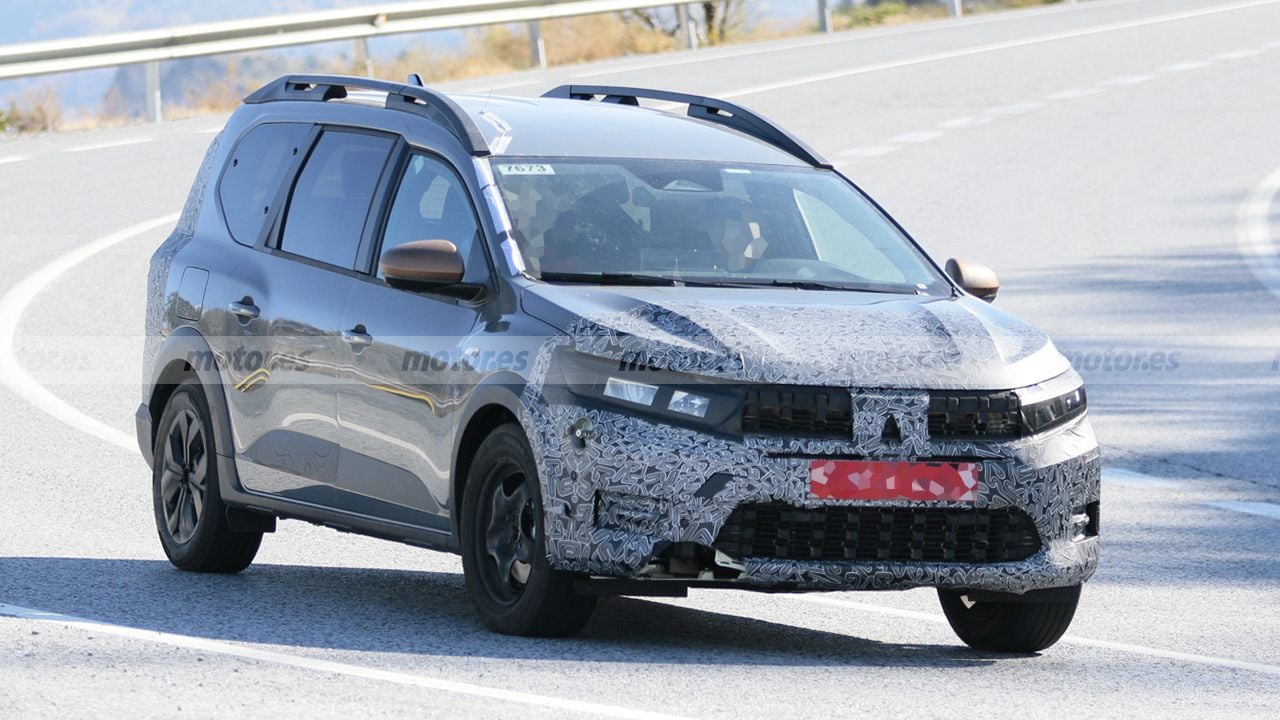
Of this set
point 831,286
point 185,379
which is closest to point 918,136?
point 185,379

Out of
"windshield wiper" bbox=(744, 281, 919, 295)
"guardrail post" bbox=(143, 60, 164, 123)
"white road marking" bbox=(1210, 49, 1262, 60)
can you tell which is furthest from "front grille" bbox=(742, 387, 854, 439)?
"white road marking" bbox=(1210, 49, 1262, 60)

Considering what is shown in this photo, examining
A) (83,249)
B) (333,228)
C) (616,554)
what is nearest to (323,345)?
(333,228)

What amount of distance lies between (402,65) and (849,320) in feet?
91.4

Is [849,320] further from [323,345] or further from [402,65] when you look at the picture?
[402,65]

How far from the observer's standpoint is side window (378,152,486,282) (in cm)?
819

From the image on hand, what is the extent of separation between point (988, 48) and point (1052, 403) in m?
24.8

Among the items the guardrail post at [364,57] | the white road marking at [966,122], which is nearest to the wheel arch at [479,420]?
the white road marking at [966,122]

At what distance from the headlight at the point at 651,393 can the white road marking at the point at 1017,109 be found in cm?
1967

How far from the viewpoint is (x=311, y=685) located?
6633mm

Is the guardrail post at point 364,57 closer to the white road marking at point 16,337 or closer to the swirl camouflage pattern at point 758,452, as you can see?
the white road marking at point 16,337

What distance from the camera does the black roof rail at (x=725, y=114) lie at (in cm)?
921

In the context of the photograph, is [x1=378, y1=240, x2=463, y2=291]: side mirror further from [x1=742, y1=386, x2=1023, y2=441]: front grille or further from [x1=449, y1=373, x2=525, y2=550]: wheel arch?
[x1=742, y1=386, x2=1023, y2=441]: front grille

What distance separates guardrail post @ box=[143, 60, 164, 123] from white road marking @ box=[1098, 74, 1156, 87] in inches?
451

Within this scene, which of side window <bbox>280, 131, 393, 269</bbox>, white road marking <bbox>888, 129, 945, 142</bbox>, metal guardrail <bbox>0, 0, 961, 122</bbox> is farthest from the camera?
metal guardrail <bbox>0, 0, 961, 122</bbox>
